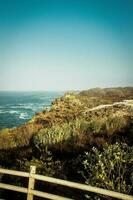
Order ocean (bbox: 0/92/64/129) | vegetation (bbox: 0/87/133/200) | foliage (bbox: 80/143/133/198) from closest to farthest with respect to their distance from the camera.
Result: 1. foliage (bbox: 80/143/133/198)
2. vegetation (bbox: 0/87/133/200)
3. ocean (bbox: 0/92/64/129)

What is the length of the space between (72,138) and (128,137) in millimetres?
2031

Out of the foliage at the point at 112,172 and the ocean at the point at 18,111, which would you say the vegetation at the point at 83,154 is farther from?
the ocean at the point at 18,111

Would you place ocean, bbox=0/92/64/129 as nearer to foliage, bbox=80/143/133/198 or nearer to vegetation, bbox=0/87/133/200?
vegetation, bbox=0/87/133/200

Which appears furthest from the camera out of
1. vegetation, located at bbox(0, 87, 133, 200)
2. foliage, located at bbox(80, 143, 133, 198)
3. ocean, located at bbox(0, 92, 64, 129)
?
ocean, located at bbox(0, 92, 64, 129)

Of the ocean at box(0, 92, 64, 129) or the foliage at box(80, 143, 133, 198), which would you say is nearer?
the foliage at box(80, 143, 133, 198)

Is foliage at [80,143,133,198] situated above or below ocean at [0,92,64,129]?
above

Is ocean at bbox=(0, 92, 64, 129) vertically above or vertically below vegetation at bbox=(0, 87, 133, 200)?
below

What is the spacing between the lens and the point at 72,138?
1112cm

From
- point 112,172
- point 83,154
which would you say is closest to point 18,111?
point 83,154

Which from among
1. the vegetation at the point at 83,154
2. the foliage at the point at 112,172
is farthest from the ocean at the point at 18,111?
the foliage at the point at 112,172

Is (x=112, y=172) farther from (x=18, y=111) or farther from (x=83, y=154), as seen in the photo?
(x=18, y=111)

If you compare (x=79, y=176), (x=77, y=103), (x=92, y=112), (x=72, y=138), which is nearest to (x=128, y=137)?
(x=72, y=138)

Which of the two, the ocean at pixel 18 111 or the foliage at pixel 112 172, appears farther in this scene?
the ocean at pixel 18 111

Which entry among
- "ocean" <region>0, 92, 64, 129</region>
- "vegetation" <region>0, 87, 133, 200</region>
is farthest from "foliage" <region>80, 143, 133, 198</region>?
"ocean" <region>0, 92, 64, 129</region>
